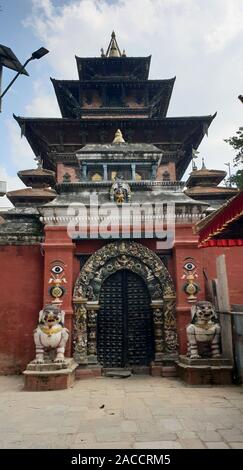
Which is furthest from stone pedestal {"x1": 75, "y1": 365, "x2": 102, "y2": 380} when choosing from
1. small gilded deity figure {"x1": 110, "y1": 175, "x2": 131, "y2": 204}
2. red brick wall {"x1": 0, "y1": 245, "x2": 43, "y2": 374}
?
small gilded deity figure {"x1": 110, "y1": 175, "x2": 131, "y2": 204}

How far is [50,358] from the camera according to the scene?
7797 millimetres

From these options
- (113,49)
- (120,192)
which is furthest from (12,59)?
(113,49)

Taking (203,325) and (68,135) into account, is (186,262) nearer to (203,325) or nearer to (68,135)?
(203,325)

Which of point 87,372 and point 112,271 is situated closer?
point 87,372

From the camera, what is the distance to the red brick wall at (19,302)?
866cm

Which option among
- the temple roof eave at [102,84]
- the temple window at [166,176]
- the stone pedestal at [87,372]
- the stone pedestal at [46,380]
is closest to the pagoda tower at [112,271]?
the stone pedestal at [87,372]

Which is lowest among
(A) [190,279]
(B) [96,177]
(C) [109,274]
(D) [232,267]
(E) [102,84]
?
(A) [190,279]

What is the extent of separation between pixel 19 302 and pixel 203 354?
15.6ft

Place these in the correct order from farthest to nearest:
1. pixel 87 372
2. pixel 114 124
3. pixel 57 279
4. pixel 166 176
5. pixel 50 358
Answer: pixel 166 176, pixel 114 124, pixel 57 279, pixel 87 372, pixel 50 358

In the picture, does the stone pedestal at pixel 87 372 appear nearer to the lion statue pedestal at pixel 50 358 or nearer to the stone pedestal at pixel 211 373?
the lion statue pedestal at pixel 50 358

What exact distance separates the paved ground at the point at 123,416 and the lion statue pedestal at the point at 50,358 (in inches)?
9.9

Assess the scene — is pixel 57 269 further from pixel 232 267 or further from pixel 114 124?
pixel 114 124
